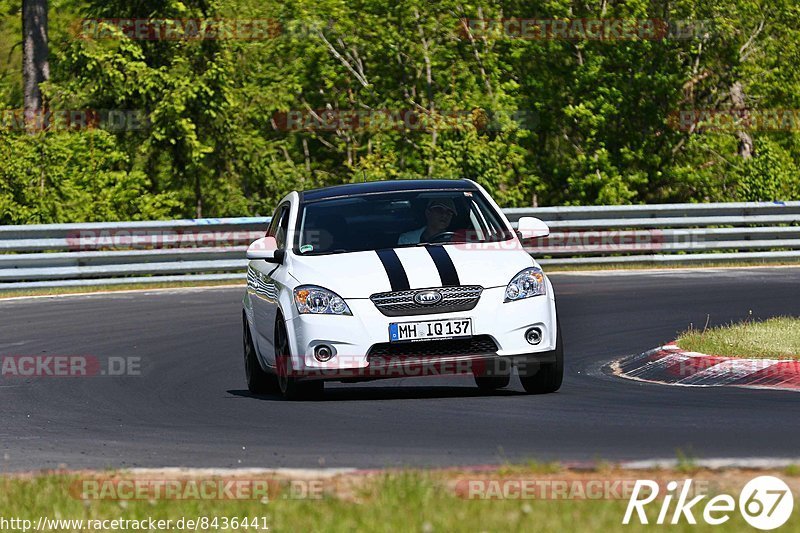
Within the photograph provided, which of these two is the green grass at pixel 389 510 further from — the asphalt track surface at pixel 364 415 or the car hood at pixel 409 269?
the car hood at pixel 409 269

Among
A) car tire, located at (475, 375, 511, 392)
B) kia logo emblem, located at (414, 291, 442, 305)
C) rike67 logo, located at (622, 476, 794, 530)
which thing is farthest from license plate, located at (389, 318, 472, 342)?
rike67 logo, located at (622, 476, 794, 530)

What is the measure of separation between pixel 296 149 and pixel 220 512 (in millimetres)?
32397

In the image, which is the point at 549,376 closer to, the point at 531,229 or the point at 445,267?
the point at 445,267

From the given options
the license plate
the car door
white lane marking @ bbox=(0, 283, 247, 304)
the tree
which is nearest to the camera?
the license plate

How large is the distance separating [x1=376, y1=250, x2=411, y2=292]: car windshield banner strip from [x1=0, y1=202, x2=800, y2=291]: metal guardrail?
13685 millimetres

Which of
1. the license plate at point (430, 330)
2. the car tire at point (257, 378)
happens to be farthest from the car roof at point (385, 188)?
the license plate at point (430, 330)

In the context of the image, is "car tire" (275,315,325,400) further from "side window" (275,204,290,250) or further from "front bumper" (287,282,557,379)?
"side window" (275,204,290,250)

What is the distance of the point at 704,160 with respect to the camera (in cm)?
3509

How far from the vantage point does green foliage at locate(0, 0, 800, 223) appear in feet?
105

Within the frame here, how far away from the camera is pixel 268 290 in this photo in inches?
464

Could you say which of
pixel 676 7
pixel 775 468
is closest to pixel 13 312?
pixel 775 468

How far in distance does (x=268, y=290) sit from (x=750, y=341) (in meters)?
4.08

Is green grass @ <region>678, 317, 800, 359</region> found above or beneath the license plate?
beneath

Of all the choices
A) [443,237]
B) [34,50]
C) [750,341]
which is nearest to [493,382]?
[443,237]
